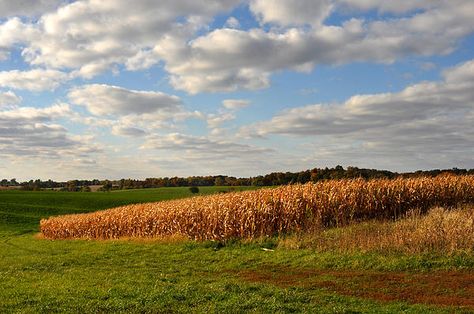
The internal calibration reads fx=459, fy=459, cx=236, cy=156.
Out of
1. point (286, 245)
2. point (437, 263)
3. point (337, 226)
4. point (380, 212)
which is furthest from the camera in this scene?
point (380, 212)

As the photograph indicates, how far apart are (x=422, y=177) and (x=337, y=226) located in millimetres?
9263

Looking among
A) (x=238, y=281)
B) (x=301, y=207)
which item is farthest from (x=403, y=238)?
(x=301, y=207)

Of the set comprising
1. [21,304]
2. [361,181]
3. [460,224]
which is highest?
[361,181]

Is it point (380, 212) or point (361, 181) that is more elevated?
point (361, 181)

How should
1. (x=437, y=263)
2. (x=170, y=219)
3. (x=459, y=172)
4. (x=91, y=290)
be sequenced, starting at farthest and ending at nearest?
(x=459, y=172)
(x=170, y=219)
(x=437, y=263)
(x=91, y=290)

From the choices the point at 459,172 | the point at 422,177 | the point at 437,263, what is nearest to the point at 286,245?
the point at 437,263

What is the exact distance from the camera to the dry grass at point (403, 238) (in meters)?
15.7

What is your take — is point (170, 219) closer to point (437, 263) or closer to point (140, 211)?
point (140, 211)

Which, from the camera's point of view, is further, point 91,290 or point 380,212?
point 380,212

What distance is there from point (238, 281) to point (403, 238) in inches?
263

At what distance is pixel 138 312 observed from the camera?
32.9 feet

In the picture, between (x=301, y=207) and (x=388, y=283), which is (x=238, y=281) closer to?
(x=388, y=283)

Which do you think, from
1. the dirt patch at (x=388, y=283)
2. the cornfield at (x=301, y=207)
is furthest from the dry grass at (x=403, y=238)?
the cornfield at (x=301, y=207)

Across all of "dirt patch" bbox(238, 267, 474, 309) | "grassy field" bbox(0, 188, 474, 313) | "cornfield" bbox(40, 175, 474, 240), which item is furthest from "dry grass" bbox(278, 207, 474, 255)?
"cornfield" bbox(40, 175, 474, 240)
